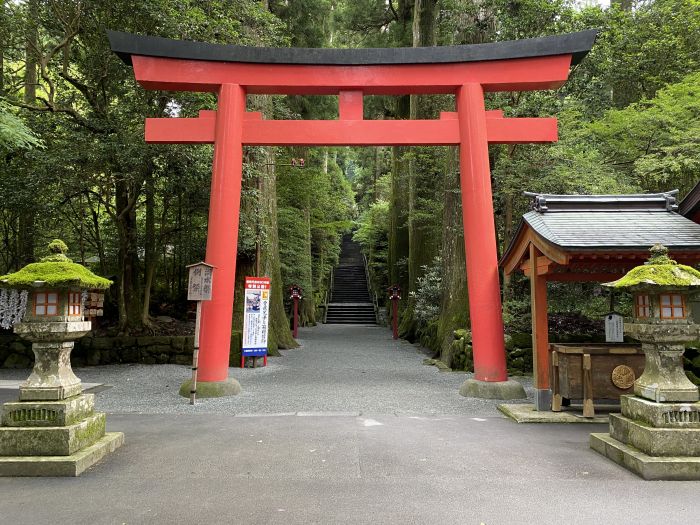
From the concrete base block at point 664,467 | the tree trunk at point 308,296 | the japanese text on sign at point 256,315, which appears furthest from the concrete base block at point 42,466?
the tree trunk at point 308,296

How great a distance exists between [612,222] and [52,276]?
6249 millimetres

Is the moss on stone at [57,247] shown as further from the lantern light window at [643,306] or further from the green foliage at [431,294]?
the green foliage at [431,294]

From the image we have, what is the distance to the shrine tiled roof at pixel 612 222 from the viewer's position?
5293 millimetres

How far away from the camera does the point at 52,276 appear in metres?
4.22

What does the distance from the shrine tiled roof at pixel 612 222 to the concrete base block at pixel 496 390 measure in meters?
2.47

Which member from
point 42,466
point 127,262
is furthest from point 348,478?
point 127,262

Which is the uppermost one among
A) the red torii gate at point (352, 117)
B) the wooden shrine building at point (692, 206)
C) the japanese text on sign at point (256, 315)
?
the red torii gate at point (352, 117)

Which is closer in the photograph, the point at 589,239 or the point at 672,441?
the point at 672,441

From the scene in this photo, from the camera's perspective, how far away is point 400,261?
18.8 meters

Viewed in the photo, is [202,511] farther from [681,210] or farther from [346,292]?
[346,292]

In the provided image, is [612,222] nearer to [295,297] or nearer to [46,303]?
[46,303]

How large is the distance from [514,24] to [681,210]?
5.79 m

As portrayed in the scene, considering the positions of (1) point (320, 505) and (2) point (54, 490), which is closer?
(1) point (320, 505)

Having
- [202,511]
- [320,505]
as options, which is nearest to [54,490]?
[202,511]
